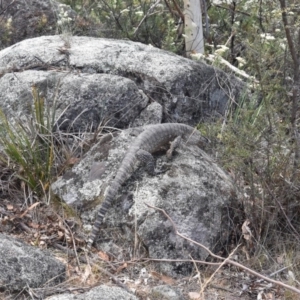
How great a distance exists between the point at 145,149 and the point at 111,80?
1358 millimetres

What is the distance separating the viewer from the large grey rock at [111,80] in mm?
6453

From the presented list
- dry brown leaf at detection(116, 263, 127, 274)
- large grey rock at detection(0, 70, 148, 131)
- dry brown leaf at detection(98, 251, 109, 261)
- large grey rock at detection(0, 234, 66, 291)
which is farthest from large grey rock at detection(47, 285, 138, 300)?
large grey rock at detection(0, 70, 148, 131)

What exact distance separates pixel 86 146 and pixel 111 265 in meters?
1.51

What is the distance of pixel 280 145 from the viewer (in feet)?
17.4

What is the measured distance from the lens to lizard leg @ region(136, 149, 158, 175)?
532 cm

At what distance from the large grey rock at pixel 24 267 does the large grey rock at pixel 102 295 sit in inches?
10.7

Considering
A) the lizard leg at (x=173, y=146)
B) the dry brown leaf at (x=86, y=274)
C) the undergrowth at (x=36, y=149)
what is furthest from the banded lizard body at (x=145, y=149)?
the undergrowth at (x=36, y=149)

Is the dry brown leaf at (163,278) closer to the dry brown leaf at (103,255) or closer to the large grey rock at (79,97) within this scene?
the dry brown leaf at (103,255)

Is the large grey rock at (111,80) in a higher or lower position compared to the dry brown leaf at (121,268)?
higher

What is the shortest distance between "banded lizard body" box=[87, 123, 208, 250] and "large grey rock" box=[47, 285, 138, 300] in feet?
3.00

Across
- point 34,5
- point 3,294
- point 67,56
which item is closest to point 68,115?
point 67,56

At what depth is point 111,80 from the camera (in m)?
Answer: 6.58

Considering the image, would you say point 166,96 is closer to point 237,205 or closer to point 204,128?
point 204,128

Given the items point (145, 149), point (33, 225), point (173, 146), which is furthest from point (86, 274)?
point (173, 146)
